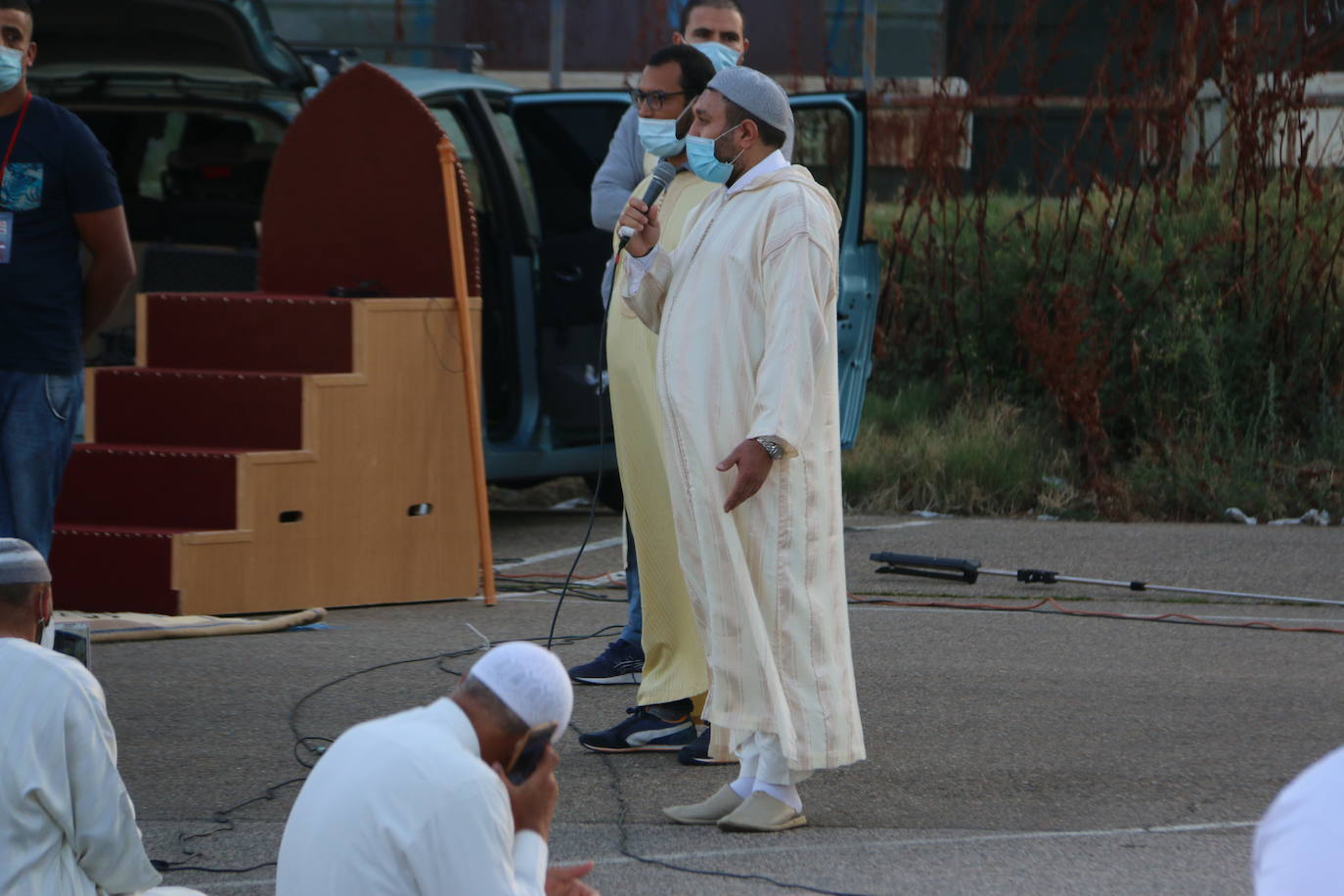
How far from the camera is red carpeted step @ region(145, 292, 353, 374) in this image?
795cm

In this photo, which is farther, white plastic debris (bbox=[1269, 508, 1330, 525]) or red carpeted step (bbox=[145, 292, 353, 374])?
white plastic debris (bbox=[1269, 508, 1330, 525])

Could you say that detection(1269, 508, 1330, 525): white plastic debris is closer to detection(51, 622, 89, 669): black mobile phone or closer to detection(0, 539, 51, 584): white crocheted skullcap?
detection(51, 622, 89, 669): black mobile phone

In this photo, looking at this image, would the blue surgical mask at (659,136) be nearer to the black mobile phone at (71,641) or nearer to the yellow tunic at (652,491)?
the yellow tunic at (652,491)

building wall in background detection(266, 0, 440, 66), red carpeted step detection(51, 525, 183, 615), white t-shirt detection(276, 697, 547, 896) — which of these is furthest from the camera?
building wall in background detection(266, 0, 440, 66)

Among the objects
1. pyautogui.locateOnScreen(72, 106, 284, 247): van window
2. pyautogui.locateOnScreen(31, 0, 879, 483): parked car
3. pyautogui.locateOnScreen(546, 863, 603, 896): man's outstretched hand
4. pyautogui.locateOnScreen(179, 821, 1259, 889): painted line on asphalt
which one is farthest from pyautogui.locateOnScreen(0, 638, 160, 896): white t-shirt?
pyautogui.locateOnScreen(72, 106, 284, 247): van window

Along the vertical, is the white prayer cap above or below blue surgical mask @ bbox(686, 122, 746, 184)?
below

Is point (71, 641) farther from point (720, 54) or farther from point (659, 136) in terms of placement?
point (720, 54)

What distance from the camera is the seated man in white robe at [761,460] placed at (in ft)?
16.2

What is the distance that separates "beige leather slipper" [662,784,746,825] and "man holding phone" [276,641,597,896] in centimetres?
207

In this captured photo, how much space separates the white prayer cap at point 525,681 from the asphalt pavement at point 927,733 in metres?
1.66

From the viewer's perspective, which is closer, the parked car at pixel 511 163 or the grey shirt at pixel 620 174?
the grey shirt at pixel 620 174

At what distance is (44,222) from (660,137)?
1853mm

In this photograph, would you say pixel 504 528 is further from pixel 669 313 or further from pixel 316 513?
pixel 669 313

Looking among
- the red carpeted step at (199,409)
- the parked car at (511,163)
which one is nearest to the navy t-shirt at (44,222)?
the red carpeted step at (199,409)
